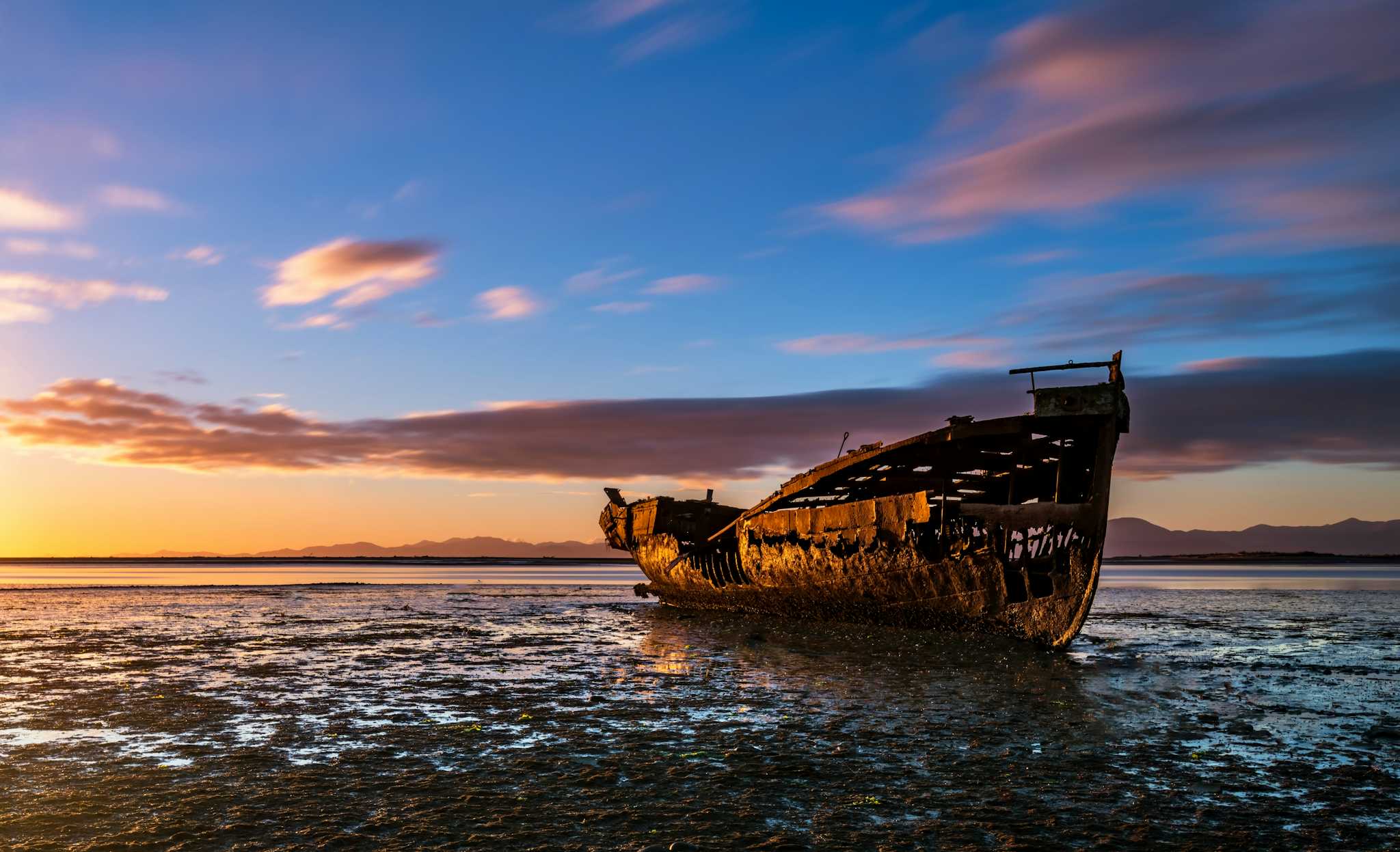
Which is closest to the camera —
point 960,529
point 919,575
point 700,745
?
point 700,745

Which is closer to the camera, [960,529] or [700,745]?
[700,745]

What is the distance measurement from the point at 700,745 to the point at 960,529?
11.5 m

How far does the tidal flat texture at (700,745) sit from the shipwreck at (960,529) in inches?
44.3

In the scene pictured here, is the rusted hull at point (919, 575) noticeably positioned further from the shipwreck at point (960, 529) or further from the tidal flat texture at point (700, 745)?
the tidal flat texture at point (700, 745)

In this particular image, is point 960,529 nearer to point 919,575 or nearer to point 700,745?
point 919,575

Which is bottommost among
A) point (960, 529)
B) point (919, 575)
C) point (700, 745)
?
point (700, 745)

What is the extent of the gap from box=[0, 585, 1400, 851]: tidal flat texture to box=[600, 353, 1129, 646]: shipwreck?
1.12 metres

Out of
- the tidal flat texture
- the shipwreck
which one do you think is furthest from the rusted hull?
the tidal flat texture

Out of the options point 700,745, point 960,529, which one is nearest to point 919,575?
point 960,529

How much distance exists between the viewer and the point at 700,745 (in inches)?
339

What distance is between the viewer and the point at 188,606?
3144 cm

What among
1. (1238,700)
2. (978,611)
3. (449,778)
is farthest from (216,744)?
(978,611)

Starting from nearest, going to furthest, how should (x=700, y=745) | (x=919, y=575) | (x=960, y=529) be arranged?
(x=700, y=745) → (x=960, y=529) → (x=919, y=575)

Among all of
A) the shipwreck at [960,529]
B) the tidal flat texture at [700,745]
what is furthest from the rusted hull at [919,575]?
the tidal flat texture at [700,745]
